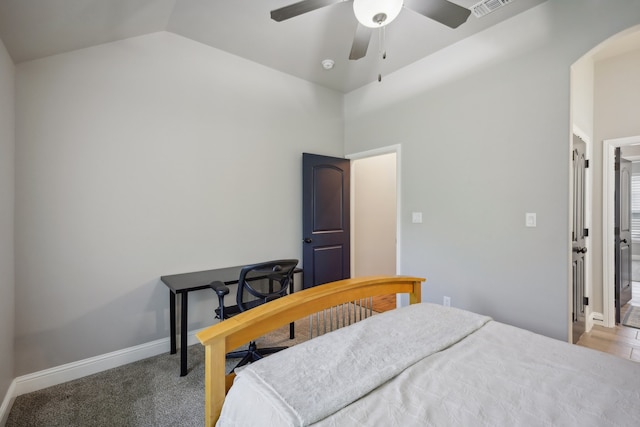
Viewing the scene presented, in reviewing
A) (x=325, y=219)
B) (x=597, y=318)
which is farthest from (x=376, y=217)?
(x=597, y=318)

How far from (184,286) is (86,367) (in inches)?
38.9

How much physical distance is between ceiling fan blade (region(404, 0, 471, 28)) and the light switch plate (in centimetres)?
159

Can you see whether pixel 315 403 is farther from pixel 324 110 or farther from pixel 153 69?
pixel 324 110

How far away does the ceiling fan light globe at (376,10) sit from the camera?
5.17 ft

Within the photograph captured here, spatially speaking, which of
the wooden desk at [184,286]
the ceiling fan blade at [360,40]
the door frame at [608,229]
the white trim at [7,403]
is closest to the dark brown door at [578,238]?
the door frame at [608,229]

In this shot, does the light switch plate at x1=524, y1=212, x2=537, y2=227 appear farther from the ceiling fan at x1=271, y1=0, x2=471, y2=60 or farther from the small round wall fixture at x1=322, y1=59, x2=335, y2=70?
the small round wall fixture at x1=322, y1=59, x2=335, y2=70

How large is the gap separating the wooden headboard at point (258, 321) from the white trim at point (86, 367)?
1.50m

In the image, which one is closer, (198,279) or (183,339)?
(183,339)

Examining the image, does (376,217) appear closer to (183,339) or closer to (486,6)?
(486,6)

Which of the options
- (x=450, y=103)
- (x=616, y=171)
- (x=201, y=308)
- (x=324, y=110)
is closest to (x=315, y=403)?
(x=201, y=308)

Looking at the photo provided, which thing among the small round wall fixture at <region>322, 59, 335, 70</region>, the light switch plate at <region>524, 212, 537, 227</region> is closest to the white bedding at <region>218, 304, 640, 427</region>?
the light switch plate at <region>524, 212, 537, 227</region>

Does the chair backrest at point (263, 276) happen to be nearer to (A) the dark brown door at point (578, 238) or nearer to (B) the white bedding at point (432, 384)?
(B) the white bedding at point (432, 384)

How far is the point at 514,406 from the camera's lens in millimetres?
920

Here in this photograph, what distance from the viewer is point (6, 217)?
1886 millimetres
